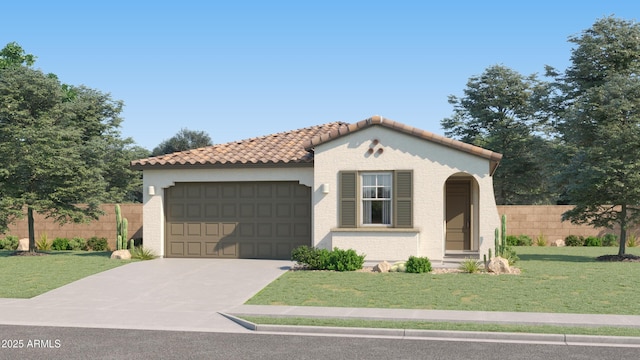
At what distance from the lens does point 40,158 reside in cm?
2500

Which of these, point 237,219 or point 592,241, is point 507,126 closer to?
point 592,241

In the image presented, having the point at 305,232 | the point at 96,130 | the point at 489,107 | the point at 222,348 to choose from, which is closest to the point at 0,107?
the point at 305,232

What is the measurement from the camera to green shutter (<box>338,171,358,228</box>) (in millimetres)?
20812

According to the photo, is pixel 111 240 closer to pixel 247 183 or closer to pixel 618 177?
pixel 247 183

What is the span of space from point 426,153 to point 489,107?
91.2ft

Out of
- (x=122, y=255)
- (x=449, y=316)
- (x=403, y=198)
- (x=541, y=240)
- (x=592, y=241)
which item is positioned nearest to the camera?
(x=449, y=316)

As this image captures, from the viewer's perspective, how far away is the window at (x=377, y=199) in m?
20.9

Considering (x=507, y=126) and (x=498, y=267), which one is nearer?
(x=498, y=267)

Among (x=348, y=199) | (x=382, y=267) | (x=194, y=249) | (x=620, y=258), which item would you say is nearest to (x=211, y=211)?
(x=194, y=249)

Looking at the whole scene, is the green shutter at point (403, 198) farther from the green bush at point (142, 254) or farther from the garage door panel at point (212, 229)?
the green bush at point (142, 254)

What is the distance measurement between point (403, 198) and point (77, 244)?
52.0 ft

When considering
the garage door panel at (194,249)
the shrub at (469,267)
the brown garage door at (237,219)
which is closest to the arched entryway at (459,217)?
the shrub at (469,267)

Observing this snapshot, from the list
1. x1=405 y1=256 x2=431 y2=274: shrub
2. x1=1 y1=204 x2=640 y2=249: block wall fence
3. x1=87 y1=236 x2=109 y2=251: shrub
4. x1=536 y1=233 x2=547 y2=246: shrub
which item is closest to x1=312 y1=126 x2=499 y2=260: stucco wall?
x1=405 y1=256 x2=431 y2=274: shrub

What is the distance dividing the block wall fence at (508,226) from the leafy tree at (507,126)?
439 inches
